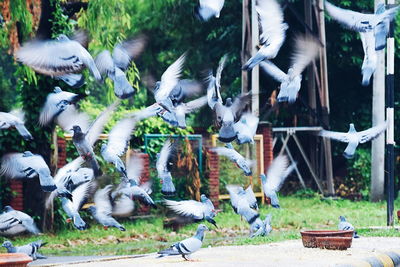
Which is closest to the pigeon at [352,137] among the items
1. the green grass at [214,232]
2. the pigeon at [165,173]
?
the green grass at [214,232]

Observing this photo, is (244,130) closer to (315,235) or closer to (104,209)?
(315,235)

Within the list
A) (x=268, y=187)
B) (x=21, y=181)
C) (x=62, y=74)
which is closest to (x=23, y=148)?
(x=21, y=181)

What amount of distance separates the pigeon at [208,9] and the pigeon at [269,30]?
0.93 metres

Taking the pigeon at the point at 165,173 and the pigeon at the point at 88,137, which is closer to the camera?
the pigeon at the point at 88,137

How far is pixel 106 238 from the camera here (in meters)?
16.3

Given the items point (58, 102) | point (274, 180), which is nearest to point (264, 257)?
point (58, 102)

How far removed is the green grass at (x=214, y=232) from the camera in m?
14.8

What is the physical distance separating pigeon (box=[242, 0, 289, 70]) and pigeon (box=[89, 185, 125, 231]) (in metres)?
3.33

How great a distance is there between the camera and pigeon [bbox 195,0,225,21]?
11.2 metres

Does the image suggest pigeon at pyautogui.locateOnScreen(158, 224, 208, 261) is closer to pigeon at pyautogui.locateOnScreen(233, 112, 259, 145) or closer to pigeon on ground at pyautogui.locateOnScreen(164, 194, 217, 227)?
pigeon at pyautogui.locateOnScreen(233, 112, 259, 145)

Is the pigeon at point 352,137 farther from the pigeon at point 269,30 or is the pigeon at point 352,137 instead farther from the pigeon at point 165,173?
the pigeon at point 165,173

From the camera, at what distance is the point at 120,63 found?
12.2 m

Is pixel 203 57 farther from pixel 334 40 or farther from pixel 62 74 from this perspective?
pixel 62 74

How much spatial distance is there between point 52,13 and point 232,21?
46.3ft
